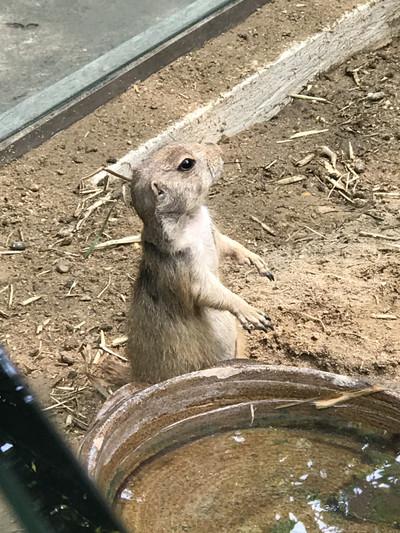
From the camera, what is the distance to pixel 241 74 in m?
6.39

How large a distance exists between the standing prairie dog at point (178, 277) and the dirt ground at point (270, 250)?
40 centimetres

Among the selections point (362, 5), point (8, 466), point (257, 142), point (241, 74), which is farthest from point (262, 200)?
point (8, 466)

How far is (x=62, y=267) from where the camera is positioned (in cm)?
510

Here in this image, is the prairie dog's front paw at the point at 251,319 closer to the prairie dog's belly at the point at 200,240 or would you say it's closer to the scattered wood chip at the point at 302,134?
the prairie dog's belly at the point at 200,240

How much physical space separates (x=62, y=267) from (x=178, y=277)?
1340 mm

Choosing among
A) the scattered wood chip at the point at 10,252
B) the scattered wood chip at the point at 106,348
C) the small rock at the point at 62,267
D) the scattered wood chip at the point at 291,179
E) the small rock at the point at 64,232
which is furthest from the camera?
the scattered wood chip at the point at 291,179

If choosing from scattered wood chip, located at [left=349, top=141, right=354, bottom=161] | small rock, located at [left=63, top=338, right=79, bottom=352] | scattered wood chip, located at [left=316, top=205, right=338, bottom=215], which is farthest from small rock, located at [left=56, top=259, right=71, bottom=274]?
scattered wood chip, located at [left=349, top=141, right=354, bottom=161]

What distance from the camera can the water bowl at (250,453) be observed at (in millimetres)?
3277

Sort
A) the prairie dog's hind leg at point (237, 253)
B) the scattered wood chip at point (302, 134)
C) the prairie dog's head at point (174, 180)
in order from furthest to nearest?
the scattered wood chip at point (302, 134)
the prairie dog's hind leg at point (237, 253)
the prairie dog's head at point (174, 180)

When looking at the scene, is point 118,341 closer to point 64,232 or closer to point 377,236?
point 64,232

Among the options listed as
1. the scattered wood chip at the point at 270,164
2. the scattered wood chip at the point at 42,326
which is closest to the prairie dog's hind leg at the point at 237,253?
the scattered wood chip at the point at 42,326

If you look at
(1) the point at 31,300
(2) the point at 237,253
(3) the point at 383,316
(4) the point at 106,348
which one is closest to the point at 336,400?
(2) the point at 237,253

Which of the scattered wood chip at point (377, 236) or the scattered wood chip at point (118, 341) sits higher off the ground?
the scattered wood chip at point (118, 341)

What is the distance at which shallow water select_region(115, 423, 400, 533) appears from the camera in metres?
3.26
